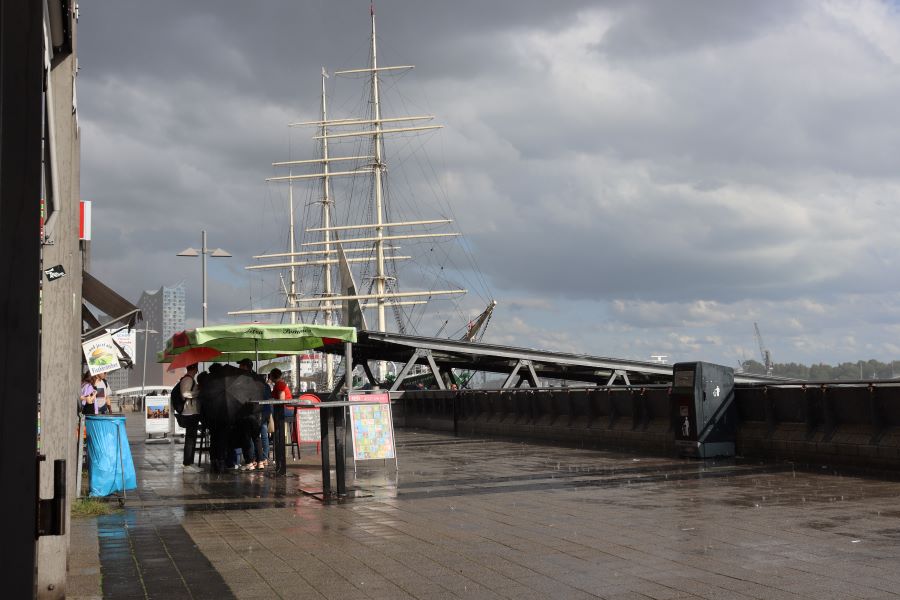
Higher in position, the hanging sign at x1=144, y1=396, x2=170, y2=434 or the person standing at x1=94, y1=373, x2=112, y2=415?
the person standing at x1=94, y1=373, x2=112, y2=415

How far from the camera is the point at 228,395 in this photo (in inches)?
646

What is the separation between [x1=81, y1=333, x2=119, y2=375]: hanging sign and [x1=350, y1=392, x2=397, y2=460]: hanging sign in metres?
5.77

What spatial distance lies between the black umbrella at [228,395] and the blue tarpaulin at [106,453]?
12.8 feet

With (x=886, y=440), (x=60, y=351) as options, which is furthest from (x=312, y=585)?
(x=886, y=440)

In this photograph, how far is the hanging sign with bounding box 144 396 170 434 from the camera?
28661 millimetres

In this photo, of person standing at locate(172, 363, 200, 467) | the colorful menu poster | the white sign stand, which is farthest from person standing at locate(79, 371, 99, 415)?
the white sign stand

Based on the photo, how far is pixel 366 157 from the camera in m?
89.4

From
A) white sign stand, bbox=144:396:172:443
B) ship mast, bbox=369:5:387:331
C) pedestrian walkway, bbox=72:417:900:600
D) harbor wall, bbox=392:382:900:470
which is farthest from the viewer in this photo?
ship mast, bbox=369:5:387:331

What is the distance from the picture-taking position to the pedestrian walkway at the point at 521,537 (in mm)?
6578

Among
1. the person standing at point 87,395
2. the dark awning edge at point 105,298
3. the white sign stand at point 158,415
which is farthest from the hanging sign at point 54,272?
the white sign stand at point 158,415

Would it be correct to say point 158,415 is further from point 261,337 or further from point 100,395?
point 261,337

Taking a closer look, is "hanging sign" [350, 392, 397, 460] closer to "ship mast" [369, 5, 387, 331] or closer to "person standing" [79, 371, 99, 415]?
"person standing" [79, 371, 99, 415]

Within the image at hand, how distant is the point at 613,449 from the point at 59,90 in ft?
49.1

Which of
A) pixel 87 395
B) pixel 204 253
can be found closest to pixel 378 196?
pixel 204 253
